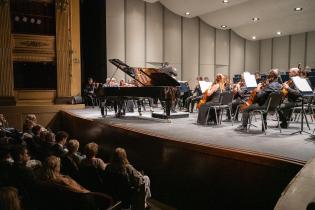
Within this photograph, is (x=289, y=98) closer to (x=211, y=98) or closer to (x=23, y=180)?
(x=211, y=98)

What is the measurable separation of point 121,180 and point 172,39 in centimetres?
1067

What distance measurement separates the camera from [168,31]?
12852 mm

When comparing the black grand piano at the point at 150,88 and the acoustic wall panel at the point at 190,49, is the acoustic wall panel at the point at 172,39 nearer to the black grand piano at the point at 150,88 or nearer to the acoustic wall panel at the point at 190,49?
the acoustic wall panel at the point at 190,49

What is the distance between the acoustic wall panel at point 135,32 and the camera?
1176 cm

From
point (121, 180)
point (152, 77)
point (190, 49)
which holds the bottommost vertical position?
point (121, 180)

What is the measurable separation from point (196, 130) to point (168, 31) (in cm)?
837

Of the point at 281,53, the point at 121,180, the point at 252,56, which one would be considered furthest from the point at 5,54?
the point at 281,53

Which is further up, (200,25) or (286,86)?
(200,25)

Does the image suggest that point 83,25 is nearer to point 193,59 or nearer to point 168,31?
point 168,31

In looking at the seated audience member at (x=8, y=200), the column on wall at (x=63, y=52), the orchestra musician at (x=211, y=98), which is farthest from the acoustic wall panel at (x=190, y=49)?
the seated audience member at (x=8, y=200)

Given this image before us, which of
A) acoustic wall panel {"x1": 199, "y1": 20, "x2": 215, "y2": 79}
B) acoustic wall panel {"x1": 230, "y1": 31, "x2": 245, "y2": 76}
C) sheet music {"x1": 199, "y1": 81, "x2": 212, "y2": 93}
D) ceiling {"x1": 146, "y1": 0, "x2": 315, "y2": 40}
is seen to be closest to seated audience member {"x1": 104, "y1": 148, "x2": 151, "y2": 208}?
sheet music {"x1": 199, "y1": 81, "x2": 212, "y2": 93}

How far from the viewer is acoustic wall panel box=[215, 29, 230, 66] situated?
1426 centimetres

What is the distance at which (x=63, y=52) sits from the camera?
9.62 m

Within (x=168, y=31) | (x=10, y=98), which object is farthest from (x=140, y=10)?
(x=10, y=98)
